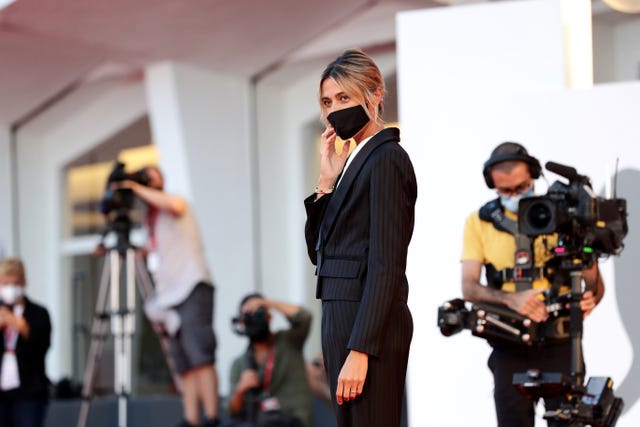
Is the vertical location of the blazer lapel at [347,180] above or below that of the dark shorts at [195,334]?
above

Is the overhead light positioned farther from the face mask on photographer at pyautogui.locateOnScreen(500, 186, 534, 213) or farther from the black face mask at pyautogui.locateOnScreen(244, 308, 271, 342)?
the black face mask at pyautogui.locateOnScreen(244, 308, 271, 342)

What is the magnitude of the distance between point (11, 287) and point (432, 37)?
3.08m

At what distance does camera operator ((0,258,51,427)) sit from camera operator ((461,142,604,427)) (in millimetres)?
3303

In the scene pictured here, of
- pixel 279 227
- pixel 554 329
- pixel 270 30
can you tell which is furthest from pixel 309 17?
pixel 554 329

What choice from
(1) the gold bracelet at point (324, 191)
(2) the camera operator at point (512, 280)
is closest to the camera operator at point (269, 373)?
(2) the camera operator at point (512, 280)

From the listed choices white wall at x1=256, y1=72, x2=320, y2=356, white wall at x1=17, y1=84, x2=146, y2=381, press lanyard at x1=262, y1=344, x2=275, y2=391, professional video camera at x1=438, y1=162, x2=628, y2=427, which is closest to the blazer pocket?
professional video camera at x1=438, y1=162, x2=628, y2=427

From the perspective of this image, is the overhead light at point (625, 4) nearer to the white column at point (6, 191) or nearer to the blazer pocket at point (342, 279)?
the blazer pocket at point (342, 279)

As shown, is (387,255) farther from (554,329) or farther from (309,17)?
(309,17)

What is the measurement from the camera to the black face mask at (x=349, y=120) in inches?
125

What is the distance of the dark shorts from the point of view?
22.6ft

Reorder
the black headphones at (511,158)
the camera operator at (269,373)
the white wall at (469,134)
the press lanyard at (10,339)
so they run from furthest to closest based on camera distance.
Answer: the press lanyard at (10,339) < the camera operator at (269,373) < the white wall at (469,134) < the black headphones at (511,158)

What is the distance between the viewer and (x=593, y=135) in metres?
5.23

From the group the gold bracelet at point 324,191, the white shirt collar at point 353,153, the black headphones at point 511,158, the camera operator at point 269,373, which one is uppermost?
the black headphones at point 511,158

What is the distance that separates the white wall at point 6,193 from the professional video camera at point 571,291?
6770mm
